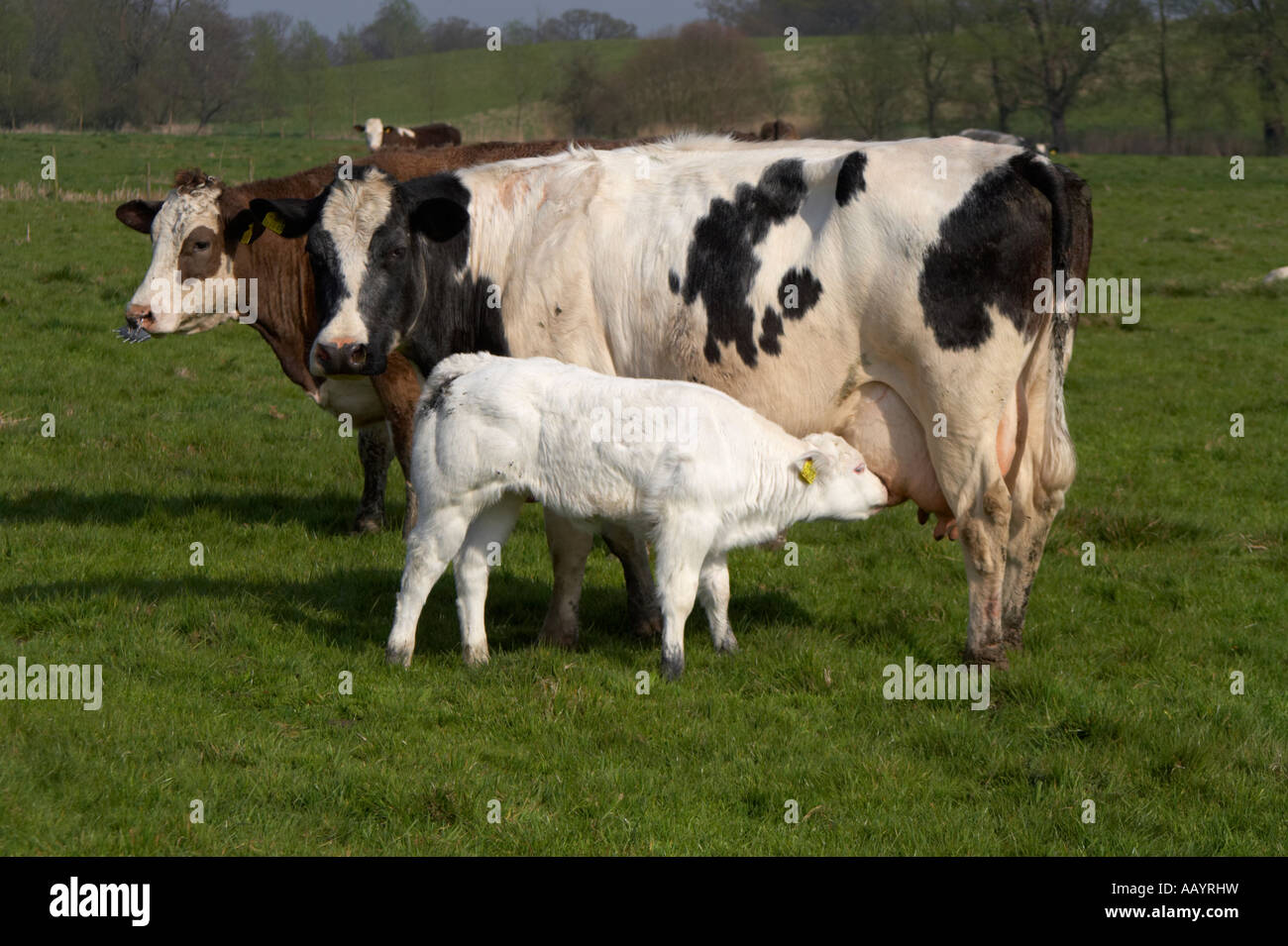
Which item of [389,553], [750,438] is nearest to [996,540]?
[750,438]

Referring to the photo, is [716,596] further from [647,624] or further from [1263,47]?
[1263,47]

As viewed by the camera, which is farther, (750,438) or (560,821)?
(750,438)

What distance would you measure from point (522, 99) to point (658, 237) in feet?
209

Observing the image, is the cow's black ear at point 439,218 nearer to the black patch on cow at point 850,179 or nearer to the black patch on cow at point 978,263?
the black patch on cow at point 850,179

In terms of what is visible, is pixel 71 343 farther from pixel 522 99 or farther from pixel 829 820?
pixel 522 99

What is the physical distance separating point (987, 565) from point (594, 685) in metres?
2.28

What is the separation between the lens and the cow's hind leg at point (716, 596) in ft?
23.4

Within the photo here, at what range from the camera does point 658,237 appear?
23.7 ft

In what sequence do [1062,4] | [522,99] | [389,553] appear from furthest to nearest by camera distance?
[522,99], [1062,4], [389,553]

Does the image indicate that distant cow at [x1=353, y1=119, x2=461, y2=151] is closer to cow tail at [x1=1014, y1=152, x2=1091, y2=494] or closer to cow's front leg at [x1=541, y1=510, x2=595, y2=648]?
cow's front leg at [x1=541, y1=510, x2=595, y2=648]

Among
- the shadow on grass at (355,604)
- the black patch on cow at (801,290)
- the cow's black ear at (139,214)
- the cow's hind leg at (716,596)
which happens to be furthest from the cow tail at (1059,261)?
the cow's black ear at (139,214)

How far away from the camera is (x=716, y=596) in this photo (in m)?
7.15

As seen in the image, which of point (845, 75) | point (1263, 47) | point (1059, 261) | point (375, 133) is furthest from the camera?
point (845, 75)

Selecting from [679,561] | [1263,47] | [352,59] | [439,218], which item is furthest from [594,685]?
[352,59]
